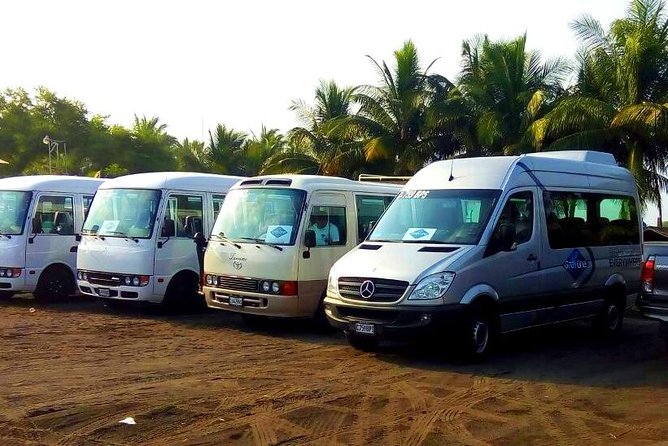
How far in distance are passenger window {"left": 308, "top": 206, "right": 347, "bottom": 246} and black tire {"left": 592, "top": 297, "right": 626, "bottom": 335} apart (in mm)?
4058

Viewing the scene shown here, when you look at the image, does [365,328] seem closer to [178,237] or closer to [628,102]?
[178,237]

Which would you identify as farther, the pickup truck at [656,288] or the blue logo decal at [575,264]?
the blue logo decal at [575,264]

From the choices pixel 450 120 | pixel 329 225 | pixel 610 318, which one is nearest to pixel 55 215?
pixel 329 225

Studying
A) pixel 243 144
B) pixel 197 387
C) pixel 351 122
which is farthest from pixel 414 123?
pixel 197 387

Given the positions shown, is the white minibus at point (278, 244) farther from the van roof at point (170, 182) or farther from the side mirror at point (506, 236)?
the side mirror at point (506, 236)

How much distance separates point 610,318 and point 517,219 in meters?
3.06

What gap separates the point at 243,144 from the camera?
45.7 meters

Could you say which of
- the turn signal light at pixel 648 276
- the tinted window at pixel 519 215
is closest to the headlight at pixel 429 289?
the tinted window at pixel 519 215

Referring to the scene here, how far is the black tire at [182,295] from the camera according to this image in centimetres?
1482

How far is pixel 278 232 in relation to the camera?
1286 cm

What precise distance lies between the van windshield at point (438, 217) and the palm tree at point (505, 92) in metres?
15.3

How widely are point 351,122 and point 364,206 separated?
17393mm

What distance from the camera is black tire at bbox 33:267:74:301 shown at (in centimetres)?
1636

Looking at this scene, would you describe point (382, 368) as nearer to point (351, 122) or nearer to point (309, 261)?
point (309, 261)
